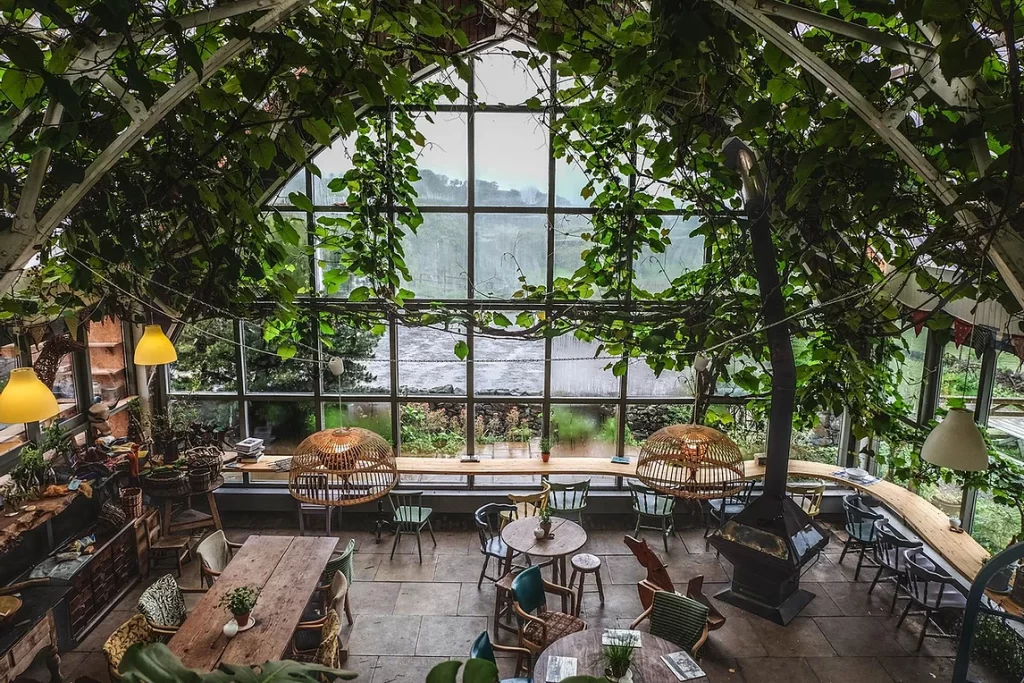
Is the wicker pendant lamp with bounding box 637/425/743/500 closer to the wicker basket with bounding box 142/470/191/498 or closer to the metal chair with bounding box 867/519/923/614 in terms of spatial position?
the metal chair with bounding box 867/519/923/614

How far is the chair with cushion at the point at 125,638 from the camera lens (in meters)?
4.50

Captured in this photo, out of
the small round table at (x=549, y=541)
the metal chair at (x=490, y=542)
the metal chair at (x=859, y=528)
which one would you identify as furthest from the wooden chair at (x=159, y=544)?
the metal chair at (x=859, y=528)

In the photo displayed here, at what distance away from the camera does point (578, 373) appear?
825 centimetres

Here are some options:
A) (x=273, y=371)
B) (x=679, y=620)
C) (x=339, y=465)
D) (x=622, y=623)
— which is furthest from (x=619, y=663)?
(x=273, y=371)

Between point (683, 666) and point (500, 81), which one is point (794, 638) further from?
point (500, 81)

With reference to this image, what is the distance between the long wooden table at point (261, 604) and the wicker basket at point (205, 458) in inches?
48.9

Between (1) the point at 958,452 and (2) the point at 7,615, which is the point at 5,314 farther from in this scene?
(1) the point at 958,452

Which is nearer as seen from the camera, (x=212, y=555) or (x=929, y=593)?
(x=929, y=593)

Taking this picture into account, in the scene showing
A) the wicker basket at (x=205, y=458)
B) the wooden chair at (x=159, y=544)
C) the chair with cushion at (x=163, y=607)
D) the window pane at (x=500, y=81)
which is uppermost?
the window pane at (x=500, y=81)

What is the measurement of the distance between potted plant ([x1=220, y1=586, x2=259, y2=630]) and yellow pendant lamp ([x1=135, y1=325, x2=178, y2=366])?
214 centimetres

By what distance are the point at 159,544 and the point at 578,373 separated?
5.00 metres

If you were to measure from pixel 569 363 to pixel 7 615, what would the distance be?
5.76 metres

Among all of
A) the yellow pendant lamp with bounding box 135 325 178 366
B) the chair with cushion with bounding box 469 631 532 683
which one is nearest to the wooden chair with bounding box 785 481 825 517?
the chair with cushion with bounding box 469 631 532 683

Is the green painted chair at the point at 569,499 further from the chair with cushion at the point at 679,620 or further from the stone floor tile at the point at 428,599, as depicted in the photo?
the chair with cushion at the point at 679,620
